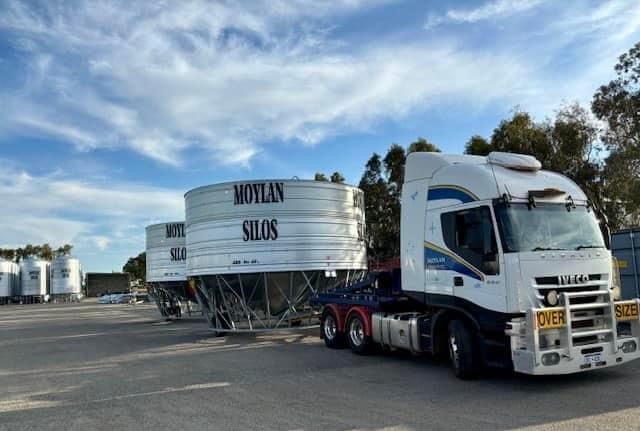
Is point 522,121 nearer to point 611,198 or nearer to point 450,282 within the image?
point 611,198

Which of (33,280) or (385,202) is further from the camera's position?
(33,280)

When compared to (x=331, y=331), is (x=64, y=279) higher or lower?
higher

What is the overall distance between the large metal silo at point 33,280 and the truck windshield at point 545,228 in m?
98.3

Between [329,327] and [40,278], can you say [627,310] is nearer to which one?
[329,327]

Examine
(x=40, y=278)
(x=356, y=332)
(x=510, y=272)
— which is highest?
(x=40, y=278)

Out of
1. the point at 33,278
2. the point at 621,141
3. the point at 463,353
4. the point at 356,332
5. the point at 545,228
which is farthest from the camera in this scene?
the point at 33,278

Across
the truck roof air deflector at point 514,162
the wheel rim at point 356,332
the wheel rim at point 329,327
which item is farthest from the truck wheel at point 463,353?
the wheel rim at point 329,327

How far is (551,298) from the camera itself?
30.4ft

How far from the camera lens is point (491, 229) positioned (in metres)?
9.73

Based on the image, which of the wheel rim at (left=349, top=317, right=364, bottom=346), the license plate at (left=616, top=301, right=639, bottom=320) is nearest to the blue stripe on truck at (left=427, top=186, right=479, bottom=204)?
the license plate at (left=616, top=301, right=639, bottom=320)

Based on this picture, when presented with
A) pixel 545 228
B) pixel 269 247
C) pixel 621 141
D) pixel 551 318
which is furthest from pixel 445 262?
pixel 621 141

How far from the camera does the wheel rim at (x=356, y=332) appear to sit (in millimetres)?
14016

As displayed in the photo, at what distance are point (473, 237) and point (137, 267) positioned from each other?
121933 mm

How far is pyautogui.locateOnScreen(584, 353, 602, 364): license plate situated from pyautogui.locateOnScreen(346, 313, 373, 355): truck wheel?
5.50 m
